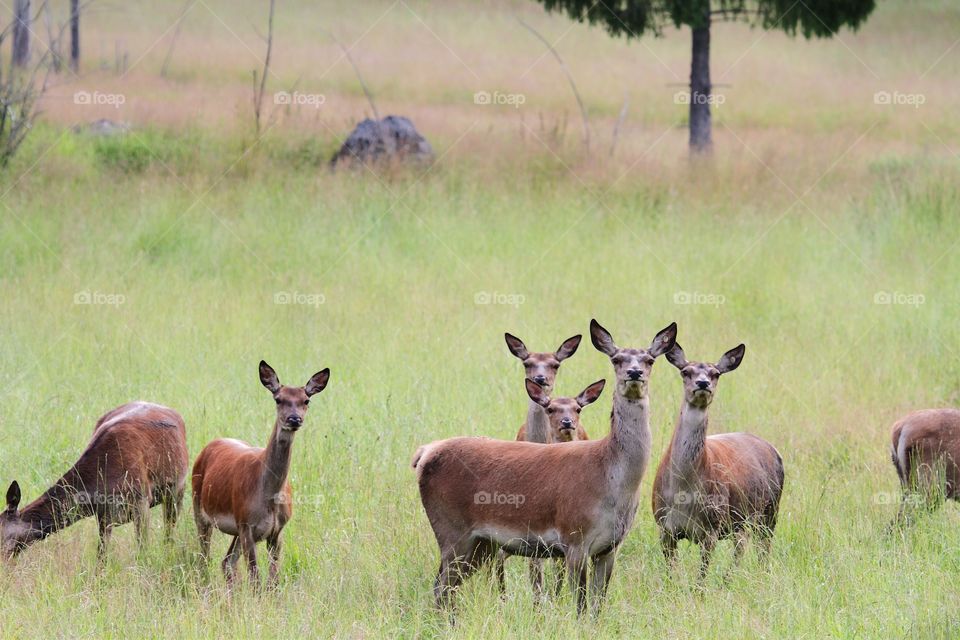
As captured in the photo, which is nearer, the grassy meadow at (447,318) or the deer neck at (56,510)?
the grassy meadow at (447,318)

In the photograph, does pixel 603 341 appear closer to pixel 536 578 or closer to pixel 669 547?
pixel 669 547

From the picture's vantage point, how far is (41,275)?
14281 millimetres

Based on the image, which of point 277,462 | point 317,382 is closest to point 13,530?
point 277,462

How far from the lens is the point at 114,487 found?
8117 millimetres

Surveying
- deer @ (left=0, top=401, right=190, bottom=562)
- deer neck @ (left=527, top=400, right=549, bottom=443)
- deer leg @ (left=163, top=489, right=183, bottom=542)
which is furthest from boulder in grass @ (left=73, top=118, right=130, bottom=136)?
deer neck @ (left=527, top=400, right=549, bottom=443)

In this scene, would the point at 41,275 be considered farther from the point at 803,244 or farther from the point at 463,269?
the point at 803,244

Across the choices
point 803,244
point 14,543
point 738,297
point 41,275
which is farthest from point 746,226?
point 14,543

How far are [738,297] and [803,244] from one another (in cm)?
253

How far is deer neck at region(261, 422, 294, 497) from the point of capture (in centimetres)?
772

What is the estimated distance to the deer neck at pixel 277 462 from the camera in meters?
7.72

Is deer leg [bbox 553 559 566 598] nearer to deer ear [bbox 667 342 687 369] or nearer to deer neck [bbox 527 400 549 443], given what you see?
deer neck [bbox 527 400 549 443]

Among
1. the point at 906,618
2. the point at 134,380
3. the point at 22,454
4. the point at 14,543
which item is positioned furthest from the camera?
the point at 134,380

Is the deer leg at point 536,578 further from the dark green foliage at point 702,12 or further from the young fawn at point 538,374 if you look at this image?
the dark green foliage at point 702,12

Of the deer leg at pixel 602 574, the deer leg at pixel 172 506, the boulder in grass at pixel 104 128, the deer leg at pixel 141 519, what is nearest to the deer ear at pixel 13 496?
the deer leg at pixel 141 519
